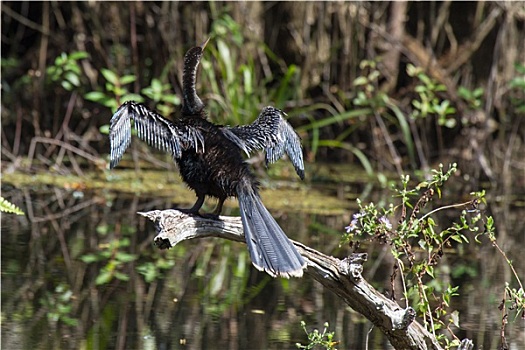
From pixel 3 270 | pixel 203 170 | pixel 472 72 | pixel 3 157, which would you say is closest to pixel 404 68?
pixel 472 72

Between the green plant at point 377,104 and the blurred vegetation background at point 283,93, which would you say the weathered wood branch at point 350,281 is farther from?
the green plant at point 377,104

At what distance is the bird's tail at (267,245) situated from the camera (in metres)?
3.34

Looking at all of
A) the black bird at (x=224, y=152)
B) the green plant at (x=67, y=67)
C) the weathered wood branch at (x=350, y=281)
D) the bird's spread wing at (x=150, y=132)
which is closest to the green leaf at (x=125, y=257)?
the black bird at (x=224, y=152)

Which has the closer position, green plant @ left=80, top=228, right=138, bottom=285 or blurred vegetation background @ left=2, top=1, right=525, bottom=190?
green plant @ left=80, top=228, right=138, bottom=285

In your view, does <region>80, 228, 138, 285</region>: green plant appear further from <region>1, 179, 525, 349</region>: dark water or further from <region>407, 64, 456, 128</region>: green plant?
<region>407, 64, 456, 128</region>: green plant

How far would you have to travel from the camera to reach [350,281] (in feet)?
11.4

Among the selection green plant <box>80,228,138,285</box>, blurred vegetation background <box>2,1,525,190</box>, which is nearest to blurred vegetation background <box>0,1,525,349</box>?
blurred vegetation background <box>2,1,525,190</box>

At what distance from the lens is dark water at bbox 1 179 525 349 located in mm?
4254

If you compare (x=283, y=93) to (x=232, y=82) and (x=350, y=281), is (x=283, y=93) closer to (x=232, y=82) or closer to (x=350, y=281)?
(x=232, y=82)

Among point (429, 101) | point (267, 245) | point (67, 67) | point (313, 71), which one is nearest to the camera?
point (267, 245)

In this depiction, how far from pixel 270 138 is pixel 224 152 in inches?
10.1

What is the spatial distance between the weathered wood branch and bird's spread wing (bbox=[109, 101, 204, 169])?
0.30 meters

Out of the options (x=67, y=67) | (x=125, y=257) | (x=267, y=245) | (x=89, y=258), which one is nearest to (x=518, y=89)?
(x=67, y=67)

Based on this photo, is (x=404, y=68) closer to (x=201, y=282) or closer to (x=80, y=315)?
(x=201, y=282)
